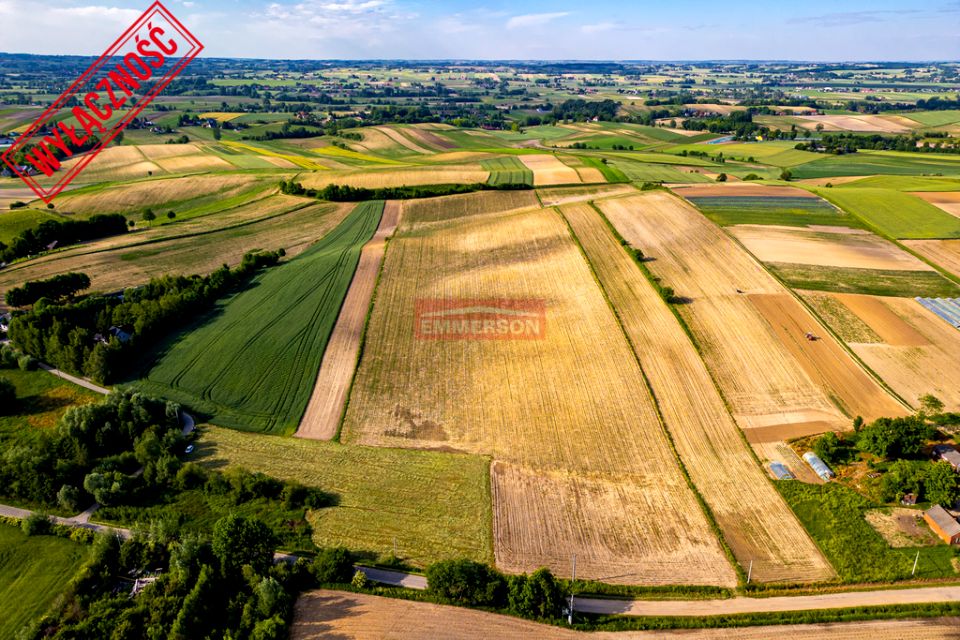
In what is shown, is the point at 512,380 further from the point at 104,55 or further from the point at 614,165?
the point at 614,165

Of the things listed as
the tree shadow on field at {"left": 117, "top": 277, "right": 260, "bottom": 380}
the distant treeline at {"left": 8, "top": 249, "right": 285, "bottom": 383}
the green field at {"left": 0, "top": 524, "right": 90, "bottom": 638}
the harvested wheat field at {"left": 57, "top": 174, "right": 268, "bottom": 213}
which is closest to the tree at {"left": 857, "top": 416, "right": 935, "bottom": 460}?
the green field at {"left": 0, "top": 524, "right": 90, "bottom": 638}

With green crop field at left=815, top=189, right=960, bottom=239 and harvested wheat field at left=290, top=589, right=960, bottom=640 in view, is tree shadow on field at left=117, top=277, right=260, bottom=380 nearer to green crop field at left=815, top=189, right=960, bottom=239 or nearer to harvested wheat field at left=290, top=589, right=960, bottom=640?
harvested wheat field at left=290, top=589, right=960, bottom=640

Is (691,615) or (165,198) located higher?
(165,198)

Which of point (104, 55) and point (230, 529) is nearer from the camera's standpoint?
point (230, 529)

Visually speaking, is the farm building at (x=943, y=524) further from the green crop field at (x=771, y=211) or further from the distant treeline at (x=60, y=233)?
the distant treeline at (x=60, y=233)

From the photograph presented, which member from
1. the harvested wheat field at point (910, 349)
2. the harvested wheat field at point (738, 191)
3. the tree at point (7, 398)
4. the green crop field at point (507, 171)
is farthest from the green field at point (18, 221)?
the harvested wheat field at point (910, 349)

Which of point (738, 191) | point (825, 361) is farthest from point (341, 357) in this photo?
point (738, 191)

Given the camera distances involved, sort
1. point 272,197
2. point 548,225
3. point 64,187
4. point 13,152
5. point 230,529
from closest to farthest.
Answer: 1. point 230,529
2. point 548,225
3. point 272,197
4. point 64,187
5. point 13,152

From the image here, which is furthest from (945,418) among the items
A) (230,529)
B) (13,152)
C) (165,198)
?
(13,152)
